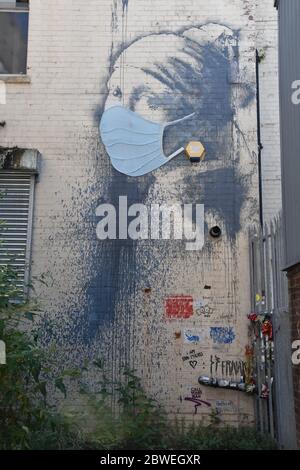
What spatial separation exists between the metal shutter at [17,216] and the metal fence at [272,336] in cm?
323

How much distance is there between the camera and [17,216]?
8.27m

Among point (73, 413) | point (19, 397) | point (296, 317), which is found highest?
point (296, 317)

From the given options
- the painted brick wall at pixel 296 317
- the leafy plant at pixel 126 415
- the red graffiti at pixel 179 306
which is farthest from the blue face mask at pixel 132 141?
the painted brick wall at pixel 296 317

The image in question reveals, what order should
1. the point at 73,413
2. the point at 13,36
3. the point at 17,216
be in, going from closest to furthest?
1. the point at 73,413
2. the point at 17,216
3. the point at 13,36

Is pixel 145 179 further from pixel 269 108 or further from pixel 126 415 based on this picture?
pixel 126 415

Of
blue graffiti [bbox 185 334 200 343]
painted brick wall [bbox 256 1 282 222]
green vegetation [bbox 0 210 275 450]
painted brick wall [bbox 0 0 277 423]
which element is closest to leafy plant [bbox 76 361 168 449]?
green vegetation [bbox 0 210 275 450]

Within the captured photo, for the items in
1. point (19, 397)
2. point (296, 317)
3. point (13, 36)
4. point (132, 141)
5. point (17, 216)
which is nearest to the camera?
point (19, 397)

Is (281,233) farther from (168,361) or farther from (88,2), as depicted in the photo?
(88,2)

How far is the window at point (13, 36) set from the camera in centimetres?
895

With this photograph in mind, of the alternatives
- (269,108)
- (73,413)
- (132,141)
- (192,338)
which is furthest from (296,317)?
(269,108)

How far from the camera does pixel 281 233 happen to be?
22.0 ft

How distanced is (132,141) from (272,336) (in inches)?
137

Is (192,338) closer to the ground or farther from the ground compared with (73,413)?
farther from the ground

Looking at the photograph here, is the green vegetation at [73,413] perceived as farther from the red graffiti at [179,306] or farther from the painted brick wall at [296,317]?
the painted brick wall at [296,317]
